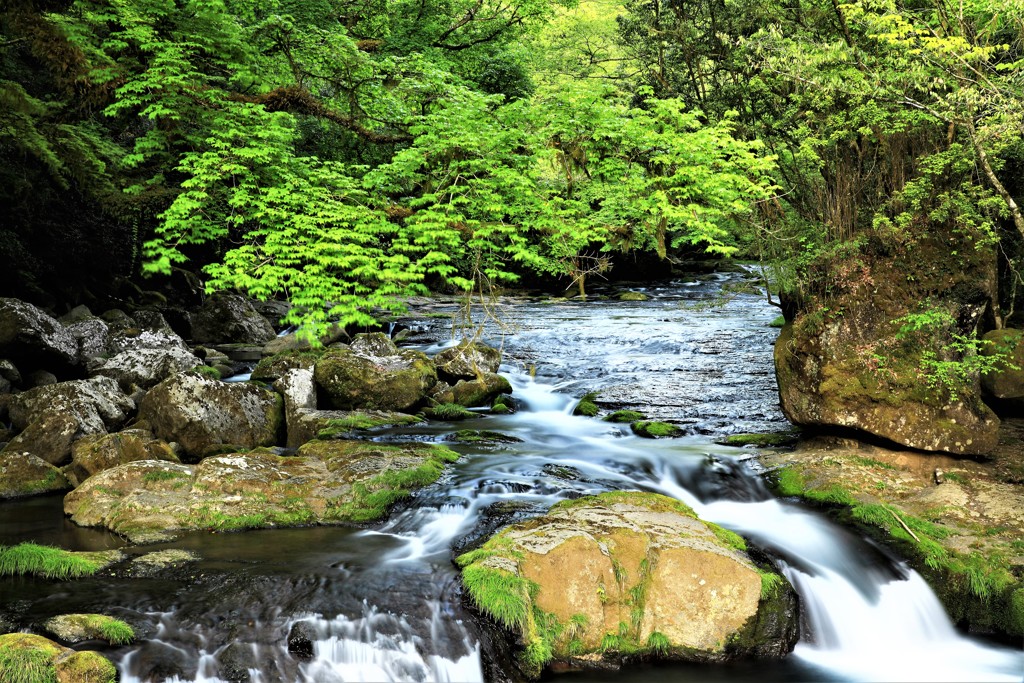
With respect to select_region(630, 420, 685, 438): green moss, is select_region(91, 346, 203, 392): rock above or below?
above

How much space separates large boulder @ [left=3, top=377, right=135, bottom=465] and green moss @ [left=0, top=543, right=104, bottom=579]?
10.6 ft

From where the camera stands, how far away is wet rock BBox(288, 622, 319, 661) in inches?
215

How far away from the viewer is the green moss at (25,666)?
4.62m

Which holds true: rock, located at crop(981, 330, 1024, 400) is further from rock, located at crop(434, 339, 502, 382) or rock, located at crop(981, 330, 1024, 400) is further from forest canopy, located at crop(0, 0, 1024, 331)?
rock, located at crop(434, 339, 502, 382)

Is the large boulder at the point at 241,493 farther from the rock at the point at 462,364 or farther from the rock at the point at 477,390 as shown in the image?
the rock at the point at 462,364

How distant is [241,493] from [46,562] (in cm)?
200

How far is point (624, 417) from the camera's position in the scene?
39.5 feet

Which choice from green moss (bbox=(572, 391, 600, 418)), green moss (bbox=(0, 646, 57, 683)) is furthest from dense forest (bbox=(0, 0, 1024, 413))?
green moss (bbox=(0, 646, 57, 683))

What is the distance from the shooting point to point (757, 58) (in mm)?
12273

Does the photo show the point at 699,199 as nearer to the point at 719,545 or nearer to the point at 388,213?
the point at 388,213

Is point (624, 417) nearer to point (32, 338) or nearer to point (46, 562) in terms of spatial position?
point (46, 562)

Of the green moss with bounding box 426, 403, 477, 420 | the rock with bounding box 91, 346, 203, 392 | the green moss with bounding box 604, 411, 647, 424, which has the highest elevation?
the rock with bounding box 91, 346, 203, 392

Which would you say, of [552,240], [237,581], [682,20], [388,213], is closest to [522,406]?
[552,240]

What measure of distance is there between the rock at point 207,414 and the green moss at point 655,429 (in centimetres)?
594
